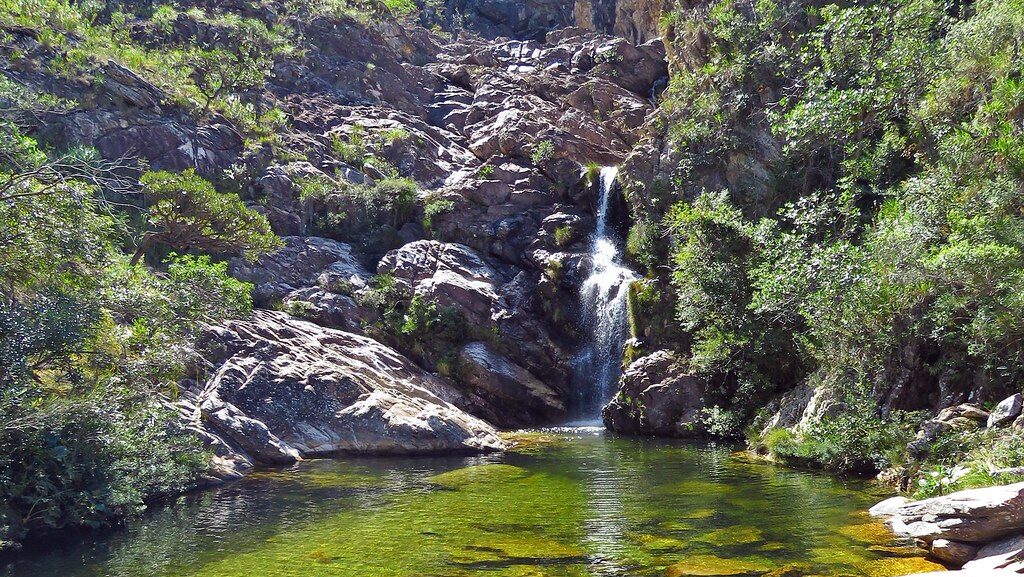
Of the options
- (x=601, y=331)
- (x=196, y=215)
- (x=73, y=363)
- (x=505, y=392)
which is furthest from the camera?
(x=601, y=331)

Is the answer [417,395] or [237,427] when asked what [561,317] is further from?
[237,427]

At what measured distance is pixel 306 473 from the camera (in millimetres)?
17141

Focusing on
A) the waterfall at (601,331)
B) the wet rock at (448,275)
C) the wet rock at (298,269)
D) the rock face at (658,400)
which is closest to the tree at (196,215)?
the wet rock at (298,269)

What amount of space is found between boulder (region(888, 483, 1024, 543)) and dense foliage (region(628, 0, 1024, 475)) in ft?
14.8

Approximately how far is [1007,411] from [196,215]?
75.5ft

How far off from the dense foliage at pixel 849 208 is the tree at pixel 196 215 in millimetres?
15609

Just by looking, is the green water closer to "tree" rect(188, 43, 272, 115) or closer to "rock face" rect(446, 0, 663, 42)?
"tree" rect(188, 43, 272, 115)

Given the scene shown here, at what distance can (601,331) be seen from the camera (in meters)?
29.1

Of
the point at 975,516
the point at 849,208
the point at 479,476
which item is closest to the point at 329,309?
the point at 479,476

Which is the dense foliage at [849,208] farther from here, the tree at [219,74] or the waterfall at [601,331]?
the tree at [219,74]

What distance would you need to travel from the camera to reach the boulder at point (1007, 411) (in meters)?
10.9

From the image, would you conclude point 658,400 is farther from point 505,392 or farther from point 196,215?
point 196,215

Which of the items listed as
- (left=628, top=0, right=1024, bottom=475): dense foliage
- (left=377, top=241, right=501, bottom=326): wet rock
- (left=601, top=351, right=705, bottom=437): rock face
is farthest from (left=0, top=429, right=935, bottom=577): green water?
(left=377, top=241, right=501, bottom=326): wet rock

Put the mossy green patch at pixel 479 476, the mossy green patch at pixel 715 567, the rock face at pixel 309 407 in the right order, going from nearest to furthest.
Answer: the mossy green patch at pixel 715 567, the mossy green patch at pixel 479 476, the rock face at pixel 309 407
